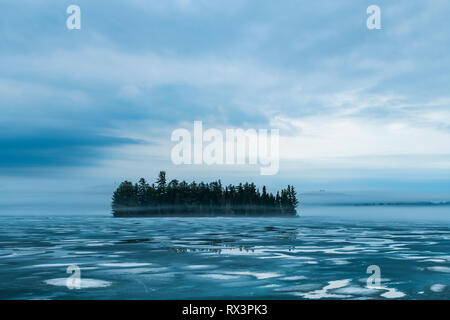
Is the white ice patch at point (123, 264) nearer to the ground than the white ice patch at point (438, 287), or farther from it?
nearer to the ground

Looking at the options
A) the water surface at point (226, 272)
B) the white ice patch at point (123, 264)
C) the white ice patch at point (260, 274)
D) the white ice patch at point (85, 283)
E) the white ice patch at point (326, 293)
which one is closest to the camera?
the white ice patch at point (326, 293)

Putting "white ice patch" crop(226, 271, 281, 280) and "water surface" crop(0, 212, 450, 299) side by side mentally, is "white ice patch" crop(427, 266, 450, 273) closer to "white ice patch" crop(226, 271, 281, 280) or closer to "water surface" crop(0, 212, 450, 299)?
"water surface" crop(0, 212, 450, 299)

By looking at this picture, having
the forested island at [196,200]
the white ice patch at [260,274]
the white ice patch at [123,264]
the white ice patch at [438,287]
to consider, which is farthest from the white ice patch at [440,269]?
the forested island at [196,200]

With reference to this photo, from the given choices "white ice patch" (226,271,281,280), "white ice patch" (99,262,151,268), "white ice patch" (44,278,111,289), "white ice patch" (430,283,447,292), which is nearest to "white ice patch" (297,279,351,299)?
"white ice patch" (226,271,281,280)

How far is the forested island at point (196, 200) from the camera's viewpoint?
7215 inches

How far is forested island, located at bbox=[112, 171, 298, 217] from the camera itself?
183m

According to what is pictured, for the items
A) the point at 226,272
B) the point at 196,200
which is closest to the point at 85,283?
the point at 226,272

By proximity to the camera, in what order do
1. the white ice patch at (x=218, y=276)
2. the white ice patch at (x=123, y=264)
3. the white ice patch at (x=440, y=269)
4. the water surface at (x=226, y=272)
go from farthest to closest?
the white ice patch at (x=123, y=264)
the white ice patch at (x=440, y=269)
the white ice patch at (x=218, y=276)
the water surface at (x=226, y=272)

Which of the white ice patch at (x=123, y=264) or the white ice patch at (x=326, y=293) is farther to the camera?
the white ice patch at (x=123, y=264)

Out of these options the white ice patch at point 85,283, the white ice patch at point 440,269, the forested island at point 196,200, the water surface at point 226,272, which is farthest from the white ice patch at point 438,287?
the forested island at point 196,200

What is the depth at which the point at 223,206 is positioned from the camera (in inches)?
7254

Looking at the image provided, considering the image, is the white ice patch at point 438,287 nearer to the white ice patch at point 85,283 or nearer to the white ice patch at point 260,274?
the white ice patch at point 260,274

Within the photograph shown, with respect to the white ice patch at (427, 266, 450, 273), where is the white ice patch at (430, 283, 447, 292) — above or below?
above
